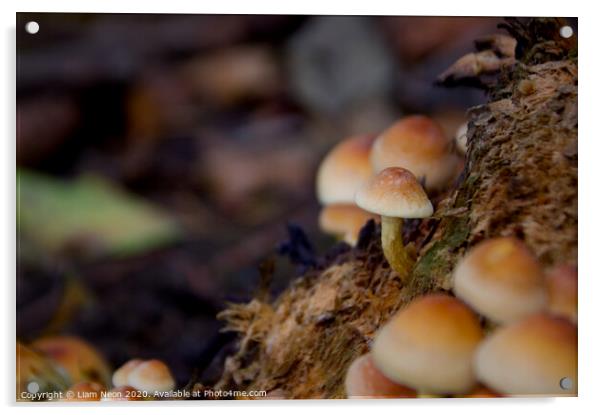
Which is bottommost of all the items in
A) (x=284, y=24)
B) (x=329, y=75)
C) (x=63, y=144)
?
(x=63, y=144)

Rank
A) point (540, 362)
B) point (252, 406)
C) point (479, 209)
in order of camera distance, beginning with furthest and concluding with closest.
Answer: point (252, 406), point (479, 209), point (540, 362)

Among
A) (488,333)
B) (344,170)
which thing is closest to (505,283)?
(488,333)

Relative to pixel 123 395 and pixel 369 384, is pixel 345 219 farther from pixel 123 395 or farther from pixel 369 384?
pixel 123 395

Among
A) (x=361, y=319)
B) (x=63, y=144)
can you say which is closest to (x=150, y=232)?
(x=63, y=144)

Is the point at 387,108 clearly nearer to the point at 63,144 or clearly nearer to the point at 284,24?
the point at 284,24

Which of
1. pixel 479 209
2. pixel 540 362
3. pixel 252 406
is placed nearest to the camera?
pixel 540 362

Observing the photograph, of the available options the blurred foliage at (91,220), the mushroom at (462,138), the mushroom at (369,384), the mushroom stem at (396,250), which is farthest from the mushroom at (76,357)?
the mushroom at (462,138)

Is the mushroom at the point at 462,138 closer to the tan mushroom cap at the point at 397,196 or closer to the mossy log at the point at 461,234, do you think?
the mossy log at the point at 461,234

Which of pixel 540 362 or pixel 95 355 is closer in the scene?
pixel 540 362
